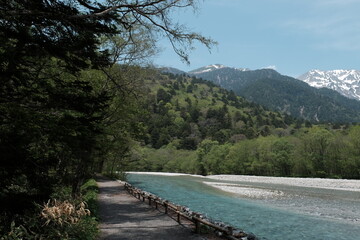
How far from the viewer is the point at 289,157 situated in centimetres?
7569

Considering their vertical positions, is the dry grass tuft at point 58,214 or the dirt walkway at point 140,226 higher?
the dry grass tuft at point 58,214

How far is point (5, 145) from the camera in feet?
23.6

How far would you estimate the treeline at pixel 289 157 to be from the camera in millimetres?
65625

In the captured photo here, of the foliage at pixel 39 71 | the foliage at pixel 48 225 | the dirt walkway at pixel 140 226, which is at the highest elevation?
the foliage at pixel 39 71

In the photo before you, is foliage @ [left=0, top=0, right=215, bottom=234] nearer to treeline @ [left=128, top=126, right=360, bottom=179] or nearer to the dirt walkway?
the dirt walkway

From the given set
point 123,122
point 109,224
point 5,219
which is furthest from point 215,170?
point 5,219

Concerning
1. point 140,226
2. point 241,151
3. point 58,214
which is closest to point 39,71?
point 58,214

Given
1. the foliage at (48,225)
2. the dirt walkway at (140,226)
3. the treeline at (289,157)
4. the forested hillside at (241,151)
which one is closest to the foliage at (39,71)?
the foliage at (48,225)

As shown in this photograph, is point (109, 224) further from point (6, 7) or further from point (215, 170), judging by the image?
point (215, 170)

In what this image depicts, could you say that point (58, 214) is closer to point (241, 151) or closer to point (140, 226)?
point (140, 226)

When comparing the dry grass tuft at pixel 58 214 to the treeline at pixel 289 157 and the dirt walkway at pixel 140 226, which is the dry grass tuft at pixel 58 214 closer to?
the dirt walkway at pixel 140 226

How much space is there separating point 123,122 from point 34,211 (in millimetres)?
15053

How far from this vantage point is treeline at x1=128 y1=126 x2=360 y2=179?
215 feet

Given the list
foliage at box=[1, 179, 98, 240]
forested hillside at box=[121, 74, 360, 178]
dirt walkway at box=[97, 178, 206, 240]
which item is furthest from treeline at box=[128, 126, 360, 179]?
foliage at box=[1, 179, 98, 240]
